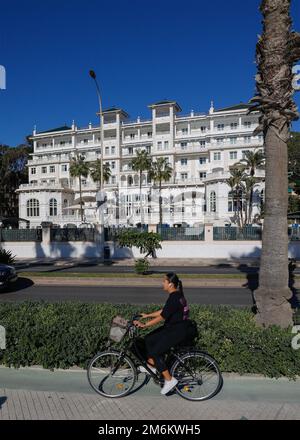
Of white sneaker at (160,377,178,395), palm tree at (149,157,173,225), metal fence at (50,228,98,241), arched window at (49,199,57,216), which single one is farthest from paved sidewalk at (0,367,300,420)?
arched window at (49,199,57,216)

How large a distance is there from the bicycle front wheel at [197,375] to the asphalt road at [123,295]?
728 cm

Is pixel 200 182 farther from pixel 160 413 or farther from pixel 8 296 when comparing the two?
pixel 160 413

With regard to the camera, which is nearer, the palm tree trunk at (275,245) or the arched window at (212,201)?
the palm tree trunk at (275,245)

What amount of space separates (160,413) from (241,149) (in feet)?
195

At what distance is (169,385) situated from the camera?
15.3ft

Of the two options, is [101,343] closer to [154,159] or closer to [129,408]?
[129,408]

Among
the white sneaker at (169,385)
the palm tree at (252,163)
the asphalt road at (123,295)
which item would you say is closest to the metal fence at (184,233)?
the asphalt road at (123,295)

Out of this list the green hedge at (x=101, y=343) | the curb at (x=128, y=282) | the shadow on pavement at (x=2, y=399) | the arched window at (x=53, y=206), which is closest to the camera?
the shadow on pavement at (x=2, y=399)

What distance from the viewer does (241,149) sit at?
59344 mm

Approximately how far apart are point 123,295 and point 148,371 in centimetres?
898

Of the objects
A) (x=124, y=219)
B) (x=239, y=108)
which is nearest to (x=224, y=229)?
(x=124, y=219)

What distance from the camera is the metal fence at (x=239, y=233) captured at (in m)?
30.3

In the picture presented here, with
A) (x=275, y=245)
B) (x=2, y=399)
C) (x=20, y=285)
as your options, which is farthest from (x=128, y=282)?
(x=2, y=399)

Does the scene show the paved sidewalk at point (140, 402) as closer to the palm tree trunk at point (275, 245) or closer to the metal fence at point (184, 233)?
the palm tree trunk at point (275, 245)
